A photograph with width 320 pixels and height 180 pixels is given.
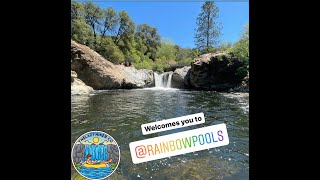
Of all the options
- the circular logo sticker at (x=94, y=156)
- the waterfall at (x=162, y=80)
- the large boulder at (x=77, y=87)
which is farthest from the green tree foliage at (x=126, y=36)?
the circular logo sticker at (x=94, y=156)

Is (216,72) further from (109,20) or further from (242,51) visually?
(109,20)

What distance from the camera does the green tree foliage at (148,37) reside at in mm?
18156

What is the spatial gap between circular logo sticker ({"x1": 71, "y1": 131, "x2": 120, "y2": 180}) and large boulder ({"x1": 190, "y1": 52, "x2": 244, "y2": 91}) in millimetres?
13704

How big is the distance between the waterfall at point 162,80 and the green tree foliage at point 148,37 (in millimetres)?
2490

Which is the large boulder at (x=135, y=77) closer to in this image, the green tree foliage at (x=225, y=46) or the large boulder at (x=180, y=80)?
the large boulder at (x=180, y=80)

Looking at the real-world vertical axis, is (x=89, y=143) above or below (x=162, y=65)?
below

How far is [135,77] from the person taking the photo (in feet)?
57.4

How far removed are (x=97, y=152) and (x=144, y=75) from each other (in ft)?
53.6

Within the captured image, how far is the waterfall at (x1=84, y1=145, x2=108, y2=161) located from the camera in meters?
2.25
